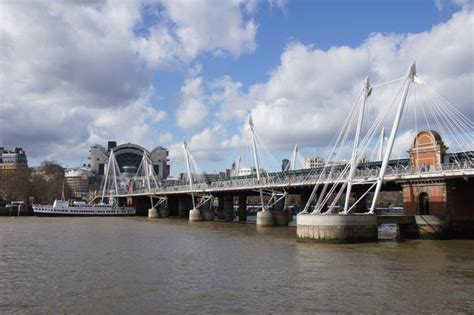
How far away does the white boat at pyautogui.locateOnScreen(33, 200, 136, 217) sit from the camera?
139 meters

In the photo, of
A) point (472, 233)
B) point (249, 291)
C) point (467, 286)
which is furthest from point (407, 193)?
point (249, 291)

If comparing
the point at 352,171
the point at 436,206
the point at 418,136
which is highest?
the point at 418,136

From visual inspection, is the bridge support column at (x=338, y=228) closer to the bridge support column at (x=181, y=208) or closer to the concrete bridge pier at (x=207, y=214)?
the concrete bridge pier at (x=207, y=214)

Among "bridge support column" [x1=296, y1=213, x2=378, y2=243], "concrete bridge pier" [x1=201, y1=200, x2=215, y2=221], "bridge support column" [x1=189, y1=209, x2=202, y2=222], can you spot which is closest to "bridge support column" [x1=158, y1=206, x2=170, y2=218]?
"concrete bridge pier" [x1=201, y1=200, x2=215, y2=221]

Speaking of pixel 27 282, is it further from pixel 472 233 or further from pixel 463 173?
pixel 472 233

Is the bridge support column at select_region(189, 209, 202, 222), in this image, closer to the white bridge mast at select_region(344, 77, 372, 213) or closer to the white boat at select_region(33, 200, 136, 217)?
the white boat at select_region(33, 200, 136, 217)

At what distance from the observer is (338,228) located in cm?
5016

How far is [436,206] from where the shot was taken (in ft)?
190

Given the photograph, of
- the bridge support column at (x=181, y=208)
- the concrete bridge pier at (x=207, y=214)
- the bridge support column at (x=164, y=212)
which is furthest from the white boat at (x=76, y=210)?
the concrete bridge pier at (x=207, y=214)

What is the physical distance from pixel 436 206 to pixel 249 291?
37826mm

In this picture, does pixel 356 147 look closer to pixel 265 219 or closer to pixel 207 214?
pixel 265 219

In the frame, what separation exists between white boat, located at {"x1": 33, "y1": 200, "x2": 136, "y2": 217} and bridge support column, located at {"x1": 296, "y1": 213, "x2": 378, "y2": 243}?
4052 inches

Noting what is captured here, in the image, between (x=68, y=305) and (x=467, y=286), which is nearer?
(x=68, y=305)

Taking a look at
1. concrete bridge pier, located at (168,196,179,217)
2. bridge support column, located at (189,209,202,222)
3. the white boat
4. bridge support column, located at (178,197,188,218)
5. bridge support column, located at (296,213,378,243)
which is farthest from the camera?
concrete bridge pier, located at (168,196,179,217)
